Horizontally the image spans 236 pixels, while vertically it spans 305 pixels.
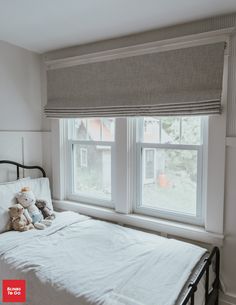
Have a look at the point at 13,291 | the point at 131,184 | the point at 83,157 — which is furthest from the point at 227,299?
the point at 83,157

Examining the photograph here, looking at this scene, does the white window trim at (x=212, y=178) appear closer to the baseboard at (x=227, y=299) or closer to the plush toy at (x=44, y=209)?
the baseboard at (x=227, y=299)

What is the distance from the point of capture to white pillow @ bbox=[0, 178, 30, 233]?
215cm

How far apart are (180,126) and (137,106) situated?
42 centimetres

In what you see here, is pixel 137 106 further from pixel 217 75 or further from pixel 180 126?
pixel 217 75

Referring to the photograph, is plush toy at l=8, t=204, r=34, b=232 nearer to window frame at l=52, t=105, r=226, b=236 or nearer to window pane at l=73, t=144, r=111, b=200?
window frame at l=52, t=105, r=226, b=236

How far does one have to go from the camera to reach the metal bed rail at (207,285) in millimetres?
1341

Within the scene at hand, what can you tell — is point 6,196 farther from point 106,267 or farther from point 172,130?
point 172,130

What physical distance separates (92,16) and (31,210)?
5.80 ft

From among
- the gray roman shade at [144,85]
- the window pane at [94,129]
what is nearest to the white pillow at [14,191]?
the window pane at [94,129]

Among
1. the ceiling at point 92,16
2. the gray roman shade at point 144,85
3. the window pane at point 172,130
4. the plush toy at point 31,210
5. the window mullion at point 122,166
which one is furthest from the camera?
the window mullion at point 122,166

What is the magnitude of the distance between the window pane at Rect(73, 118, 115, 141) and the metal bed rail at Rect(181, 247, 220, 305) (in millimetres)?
1396

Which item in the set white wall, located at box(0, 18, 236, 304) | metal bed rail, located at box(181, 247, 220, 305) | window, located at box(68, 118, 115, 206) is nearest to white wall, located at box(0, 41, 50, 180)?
white wall, located at box(0, 18, 236, 304)

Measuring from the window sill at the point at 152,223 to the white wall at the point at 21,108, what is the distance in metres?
0.73

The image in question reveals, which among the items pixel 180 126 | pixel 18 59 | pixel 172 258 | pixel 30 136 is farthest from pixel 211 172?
pixel 18 59
